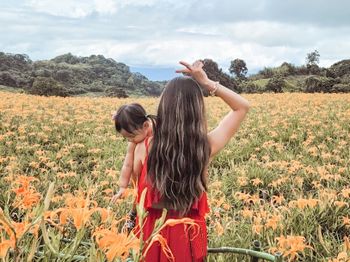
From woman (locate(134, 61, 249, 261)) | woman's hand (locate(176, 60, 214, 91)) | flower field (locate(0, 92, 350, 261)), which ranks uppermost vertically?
woman's hand (locate(176, 60, 214, 91))

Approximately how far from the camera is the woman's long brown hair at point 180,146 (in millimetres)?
2232

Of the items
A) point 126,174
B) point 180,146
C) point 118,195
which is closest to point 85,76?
point 126,174

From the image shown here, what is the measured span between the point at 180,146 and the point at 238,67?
34.0m

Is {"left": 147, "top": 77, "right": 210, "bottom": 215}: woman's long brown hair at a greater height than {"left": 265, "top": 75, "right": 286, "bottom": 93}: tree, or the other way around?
{"left": 147, "top": 77, "right": 210, "bottom": 215}: woman's long brown hair

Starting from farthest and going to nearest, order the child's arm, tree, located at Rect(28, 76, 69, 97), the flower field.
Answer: tree, located at Rect(28, 76, 69, 97) → the child's arm → the flower field

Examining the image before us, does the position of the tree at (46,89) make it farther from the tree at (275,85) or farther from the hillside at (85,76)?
the tree at (275,85)

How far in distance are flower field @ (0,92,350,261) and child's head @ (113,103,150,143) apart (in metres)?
0.52

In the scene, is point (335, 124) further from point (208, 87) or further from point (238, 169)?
point (208, 87)

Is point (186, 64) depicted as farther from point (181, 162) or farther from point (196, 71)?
point (181, 162)

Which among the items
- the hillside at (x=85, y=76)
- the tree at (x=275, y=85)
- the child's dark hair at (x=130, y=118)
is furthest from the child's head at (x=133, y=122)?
the hillside at (x=85, y=76)

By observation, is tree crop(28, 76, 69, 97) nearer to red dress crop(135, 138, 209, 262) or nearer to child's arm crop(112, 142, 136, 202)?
child's arm crop(112, 142, 136, 202)

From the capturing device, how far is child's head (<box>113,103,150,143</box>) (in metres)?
2.95

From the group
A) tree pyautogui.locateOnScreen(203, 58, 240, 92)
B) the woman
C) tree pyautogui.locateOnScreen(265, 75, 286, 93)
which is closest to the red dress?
the woman

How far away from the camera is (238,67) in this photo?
35.6 meters
